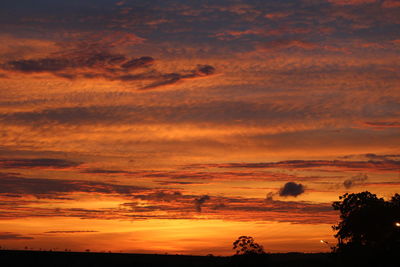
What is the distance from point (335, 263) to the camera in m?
77.8

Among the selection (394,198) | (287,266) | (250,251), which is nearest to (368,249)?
(394,198)

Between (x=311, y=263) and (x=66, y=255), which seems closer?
(x=311, y=263)

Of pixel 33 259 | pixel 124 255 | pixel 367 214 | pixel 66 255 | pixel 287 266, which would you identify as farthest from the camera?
pixel 124 255

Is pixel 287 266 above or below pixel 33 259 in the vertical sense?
below

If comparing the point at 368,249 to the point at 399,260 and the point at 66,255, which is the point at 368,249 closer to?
the point at 399,260

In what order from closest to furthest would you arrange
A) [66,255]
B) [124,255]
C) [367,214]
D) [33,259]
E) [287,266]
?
[367,214], [287,266], [33,259], [66,255], [124,255]

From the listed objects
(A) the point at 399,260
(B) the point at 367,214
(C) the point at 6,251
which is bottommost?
(A) the point at 399,260

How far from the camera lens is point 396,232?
73312 millimetres

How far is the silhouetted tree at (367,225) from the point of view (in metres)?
73.1

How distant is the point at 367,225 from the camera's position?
76.8 m

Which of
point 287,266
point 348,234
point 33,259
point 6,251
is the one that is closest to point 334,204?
point 348,234

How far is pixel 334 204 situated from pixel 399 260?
1383cm

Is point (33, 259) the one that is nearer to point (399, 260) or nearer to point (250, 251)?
point (250, 251)

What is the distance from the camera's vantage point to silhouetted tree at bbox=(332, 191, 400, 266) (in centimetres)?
7312
